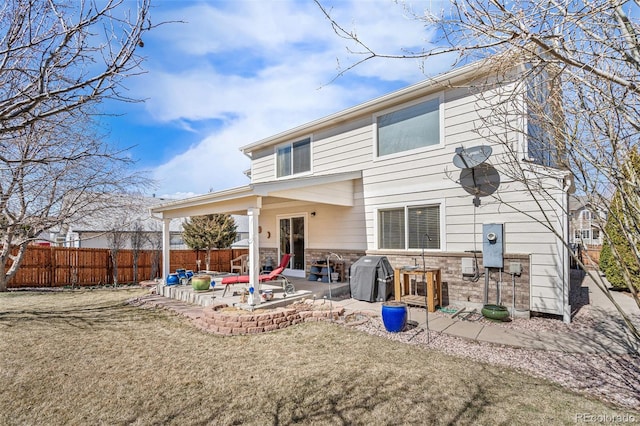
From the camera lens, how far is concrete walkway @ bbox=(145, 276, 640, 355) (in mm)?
5117

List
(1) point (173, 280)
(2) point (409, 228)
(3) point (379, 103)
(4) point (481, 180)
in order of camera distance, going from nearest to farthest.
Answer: (4) point (481, 180) < (2) point (409, 228) < (3) point (379, 103) < (1) point (173, 280)

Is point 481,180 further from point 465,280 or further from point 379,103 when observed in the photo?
point 379,103

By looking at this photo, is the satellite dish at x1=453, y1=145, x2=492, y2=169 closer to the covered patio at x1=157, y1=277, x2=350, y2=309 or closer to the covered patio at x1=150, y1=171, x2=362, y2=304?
the covered patio at x1=150, y1=171, x2=362, y2=304

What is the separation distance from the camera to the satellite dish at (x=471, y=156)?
670 cm

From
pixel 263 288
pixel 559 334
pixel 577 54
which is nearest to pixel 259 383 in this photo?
pixel 577 54

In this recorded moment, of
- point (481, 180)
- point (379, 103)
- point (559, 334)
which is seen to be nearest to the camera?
point (559, 334)

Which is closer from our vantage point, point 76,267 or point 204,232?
point 76,267

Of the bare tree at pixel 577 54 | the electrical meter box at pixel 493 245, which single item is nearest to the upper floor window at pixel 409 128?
the electrical meter box at pixel 493 245

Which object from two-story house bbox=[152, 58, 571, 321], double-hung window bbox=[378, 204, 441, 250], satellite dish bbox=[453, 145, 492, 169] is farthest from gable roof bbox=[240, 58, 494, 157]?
double-hung window bbox=[378, 204, 441, 250]

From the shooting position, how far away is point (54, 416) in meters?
3.42

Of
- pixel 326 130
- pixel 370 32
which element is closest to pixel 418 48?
pixel 370 32

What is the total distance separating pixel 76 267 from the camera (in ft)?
42.5

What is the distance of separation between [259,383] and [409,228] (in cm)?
553

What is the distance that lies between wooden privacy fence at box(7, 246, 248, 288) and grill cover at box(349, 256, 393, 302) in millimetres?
9915
